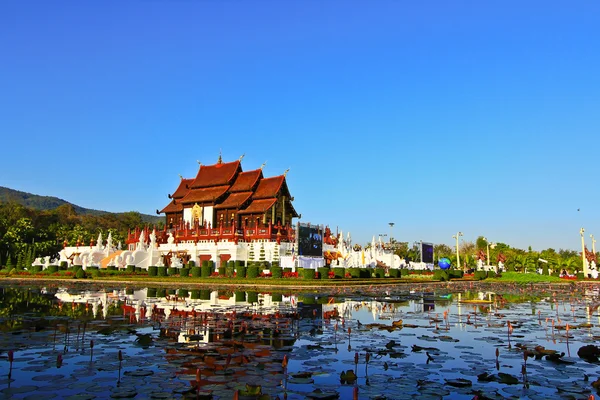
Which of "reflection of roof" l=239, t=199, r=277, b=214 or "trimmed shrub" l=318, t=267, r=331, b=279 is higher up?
"reflection of roof" l=239, t=199, r=277, b=214

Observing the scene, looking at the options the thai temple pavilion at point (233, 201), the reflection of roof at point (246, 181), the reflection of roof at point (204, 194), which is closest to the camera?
the thai temple pavilion at point (233, 201)

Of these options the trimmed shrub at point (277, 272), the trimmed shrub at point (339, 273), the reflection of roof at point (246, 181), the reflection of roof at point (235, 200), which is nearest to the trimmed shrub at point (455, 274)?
the trimmed shrub at point (339, 273)

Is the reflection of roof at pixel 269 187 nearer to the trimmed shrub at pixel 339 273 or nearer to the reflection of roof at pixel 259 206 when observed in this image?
the reflection of roof at pixel 259 206

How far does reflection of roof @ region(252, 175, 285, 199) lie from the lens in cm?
6141

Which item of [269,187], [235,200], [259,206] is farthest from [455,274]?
[235,200]

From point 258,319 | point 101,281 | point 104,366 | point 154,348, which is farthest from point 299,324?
point 101,281

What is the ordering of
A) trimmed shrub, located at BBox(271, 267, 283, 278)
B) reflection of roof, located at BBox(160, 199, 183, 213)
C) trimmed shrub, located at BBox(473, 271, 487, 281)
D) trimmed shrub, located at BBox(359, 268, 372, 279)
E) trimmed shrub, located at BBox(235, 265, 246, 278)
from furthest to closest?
reflection of roof, located at BBox(160, 199, 183, 213) → trimmed shrub, located at BBox(473, 271, 487, 281) → trimmed shrub, located at BBox(359, 268, 372, 279) → trimmed shrub, located at BBox(235, 265, 246, 278) → trimmed shrub, located at BBox(271, 267, 283, 278)

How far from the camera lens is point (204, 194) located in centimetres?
6844

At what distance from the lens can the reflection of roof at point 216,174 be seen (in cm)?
6794

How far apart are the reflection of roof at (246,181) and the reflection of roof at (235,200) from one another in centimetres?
67

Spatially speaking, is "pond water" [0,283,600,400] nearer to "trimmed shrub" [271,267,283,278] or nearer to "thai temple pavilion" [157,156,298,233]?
"trimmed shrub" [271,267,283,278]

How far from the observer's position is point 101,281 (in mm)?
44594

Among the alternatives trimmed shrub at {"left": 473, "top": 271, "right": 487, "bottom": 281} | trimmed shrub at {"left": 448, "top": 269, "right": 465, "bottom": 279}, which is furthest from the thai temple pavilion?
trimmed shrub at {"left": 473, "top": 271, "right": 487, "bottom": 281}

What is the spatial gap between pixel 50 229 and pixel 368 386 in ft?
306
